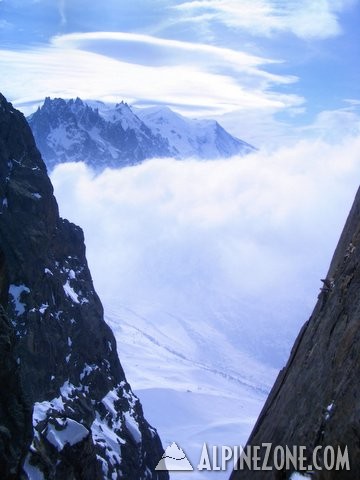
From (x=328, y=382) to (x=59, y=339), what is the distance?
50.0 metres

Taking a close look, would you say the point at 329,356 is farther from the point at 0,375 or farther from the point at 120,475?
the point at 120,475

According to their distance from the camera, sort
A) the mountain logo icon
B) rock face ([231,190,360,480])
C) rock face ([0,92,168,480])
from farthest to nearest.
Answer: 1. rock face ([0,92,168,480])
2. the mountain logo icon
3. rock face ([231,190,360,480])

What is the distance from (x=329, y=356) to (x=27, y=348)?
44.3m

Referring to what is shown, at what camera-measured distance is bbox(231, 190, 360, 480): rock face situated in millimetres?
10820

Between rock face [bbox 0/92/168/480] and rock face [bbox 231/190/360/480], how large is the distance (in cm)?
2421

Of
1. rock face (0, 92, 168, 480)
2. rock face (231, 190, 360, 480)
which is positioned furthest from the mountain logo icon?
rock face (0, 92, 168, 480)

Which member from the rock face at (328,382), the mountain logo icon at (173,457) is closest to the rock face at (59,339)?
the mountain logo icon at (173,457)

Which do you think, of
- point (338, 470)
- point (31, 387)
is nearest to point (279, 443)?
point (338, 470)

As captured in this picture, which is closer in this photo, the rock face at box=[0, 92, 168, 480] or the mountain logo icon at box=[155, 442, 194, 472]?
the mountain logo icon at box=[155, 442, 194, 472]

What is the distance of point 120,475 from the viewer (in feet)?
177

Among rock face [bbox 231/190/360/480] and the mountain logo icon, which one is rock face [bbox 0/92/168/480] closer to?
the mountain logo icon

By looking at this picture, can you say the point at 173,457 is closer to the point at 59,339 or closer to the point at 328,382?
the point at 328,382

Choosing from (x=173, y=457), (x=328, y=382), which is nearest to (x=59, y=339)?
(x=173, y=457)

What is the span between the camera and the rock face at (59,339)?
45.8 meters
